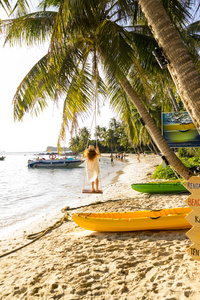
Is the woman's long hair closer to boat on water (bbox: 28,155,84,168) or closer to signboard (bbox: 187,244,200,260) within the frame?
signboard (bbox: 187,244,200,260)

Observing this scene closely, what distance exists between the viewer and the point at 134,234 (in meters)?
4.53

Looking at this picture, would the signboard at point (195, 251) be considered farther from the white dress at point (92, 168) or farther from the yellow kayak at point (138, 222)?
the white dress at point (92, 168)

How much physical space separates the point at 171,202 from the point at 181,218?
2.91 metres

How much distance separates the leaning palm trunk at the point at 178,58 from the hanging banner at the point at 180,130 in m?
6.08

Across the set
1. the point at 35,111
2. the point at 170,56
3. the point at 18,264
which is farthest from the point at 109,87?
the point at 18,264

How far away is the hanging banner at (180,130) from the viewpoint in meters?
8.59

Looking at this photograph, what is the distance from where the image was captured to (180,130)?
8719mm

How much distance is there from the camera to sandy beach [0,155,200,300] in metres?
2.71

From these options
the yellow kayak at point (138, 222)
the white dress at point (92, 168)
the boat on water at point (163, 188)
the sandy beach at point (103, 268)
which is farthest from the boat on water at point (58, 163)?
the yellow kayak at point (138, 222)

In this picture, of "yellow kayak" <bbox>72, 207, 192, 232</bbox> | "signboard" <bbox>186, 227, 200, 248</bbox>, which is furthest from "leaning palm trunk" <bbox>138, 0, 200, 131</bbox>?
"yellow kayak" <bbox>72, 207, 192, 232</bbox>

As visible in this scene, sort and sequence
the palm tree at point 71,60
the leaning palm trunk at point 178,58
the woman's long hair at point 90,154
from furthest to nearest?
the woman's long hair at point 90,154
the palm tree at point 71,60
the leaning palm trunk at point 178,58

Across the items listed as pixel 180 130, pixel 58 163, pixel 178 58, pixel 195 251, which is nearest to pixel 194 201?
pixel 195 251

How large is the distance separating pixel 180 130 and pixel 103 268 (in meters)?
6.87

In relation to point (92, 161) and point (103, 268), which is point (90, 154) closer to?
point (92, 161)
